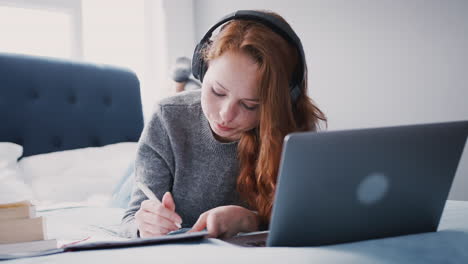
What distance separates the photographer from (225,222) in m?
0.83

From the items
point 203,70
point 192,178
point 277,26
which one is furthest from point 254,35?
point 192,178

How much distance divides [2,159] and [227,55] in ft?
4.02

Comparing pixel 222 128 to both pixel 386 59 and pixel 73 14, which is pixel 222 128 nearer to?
pixel 386 59

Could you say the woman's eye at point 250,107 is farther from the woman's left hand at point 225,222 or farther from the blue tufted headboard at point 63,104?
the blue tufted headboard at point 63,104

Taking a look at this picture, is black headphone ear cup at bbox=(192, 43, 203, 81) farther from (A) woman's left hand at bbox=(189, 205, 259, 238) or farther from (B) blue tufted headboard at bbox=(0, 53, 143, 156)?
(B) blue tufted headboard at bbox=(0, 53, 143, 156)

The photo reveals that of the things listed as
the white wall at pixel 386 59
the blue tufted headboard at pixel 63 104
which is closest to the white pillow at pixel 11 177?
the blue tufted headboard at pixel 63 104

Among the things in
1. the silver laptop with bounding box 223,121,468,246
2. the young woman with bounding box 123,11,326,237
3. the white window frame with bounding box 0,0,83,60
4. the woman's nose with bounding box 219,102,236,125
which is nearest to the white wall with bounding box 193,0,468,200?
the white window frame with bounding box 0,0,83,60

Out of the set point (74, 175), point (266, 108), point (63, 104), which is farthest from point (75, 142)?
point (266, 108)

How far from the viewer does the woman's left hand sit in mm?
809

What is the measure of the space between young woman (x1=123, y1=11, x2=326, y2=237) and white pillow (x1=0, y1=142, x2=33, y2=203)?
725 mm

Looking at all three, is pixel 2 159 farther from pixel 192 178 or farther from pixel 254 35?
Result: pixel 254 35

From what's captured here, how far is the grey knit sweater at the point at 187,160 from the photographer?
1118 millimetres

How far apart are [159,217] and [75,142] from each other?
1.57m

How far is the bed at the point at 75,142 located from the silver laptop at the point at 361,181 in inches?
2.4
